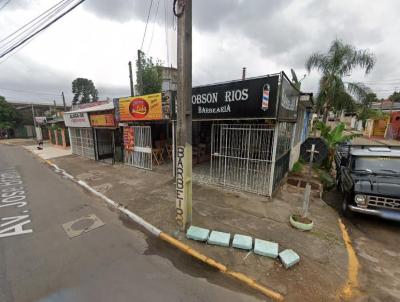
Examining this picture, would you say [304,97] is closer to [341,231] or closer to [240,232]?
[341,231]

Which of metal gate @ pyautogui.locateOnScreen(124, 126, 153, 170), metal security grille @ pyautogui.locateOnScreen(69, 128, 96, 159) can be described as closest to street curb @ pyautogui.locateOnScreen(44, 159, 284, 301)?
metal gate @ pyautogui.locateOnScreen(124, 126, 153, 170)

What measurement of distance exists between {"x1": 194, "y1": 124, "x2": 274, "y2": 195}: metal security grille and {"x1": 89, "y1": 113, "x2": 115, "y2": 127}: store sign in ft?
21.6

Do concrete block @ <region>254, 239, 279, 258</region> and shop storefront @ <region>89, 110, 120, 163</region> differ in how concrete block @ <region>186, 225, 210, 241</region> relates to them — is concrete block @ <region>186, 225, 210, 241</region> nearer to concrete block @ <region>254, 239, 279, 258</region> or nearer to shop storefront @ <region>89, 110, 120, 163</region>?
concrete block @ <region>254, 239, 279, 258</region>

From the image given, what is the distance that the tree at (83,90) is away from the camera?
194ft

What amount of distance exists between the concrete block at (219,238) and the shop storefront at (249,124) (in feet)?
9.03

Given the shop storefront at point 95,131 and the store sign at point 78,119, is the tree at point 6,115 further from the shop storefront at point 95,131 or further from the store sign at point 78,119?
the store sign at point 78,119

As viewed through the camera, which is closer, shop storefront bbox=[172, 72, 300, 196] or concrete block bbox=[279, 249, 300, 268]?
concrete block bbox=[279, 249, 300, 268]

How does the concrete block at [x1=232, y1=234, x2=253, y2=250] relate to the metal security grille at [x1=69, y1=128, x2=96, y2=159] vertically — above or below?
below

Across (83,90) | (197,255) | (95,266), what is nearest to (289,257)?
(197,255)

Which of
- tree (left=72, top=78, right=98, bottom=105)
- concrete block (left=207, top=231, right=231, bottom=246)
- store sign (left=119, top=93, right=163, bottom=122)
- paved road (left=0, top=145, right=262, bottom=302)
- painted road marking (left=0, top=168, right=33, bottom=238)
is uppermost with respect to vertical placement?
tree (left=72, top=78, right=98, bottom=105)

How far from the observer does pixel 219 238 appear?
12.7ft

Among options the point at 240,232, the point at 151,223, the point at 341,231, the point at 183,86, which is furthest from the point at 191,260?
the point at 341,231

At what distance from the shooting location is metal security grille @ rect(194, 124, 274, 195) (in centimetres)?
625

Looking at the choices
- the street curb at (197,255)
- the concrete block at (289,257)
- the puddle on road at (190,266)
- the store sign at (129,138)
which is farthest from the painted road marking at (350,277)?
the store sign at (129,138)
